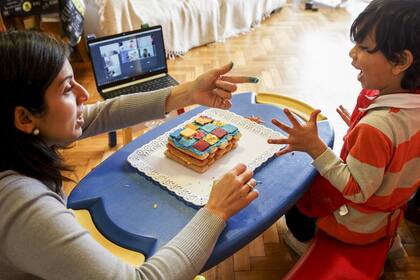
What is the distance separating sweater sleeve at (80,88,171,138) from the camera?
121 cm

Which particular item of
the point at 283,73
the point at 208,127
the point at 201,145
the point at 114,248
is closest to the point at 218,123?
the point at 208,127

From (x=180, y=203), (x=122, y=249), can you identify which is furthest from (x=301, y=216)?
(x=122, y=249)

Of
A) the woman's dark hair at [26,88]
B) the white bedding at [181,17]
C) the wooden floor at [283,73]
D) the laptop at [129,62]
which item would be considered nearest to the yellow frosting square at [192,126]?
the woman's dark hair at [26,88]

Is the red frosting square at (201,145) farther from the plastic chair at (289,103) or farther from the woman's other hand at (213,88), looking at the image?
the plastic chair at (289,103)

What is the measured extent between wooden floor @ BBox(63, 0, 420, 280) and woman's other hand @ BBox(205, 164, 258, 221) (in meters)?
0.70

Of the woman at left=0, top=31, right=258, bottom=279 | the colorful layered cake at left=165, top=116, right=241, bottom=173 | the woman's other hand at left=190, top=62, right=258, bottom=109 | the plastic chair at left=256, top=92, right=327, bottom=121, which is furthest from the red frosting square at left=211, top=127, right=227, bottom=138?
the plastic chair at left=256, top=92, right=327, bottom=121

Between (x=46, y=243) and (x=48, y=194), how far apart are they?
0.11m

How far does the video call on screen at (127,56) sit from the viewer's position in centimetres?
182

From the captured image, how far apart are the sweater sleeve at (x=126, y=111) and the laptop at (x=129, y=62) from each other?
0.62 meters

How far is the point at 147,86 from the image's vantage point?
192 cm

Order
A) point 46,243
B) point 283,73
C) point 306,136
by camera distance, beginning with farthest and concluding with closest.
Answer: point 283,73
point 306,136
point 46,243

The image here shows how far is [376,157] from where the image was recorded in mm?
970

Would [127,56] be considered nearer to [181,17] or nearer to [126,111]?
[126,111]

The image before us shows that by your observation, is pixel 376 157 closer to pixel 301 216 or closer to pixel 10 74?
pixel 301 216
